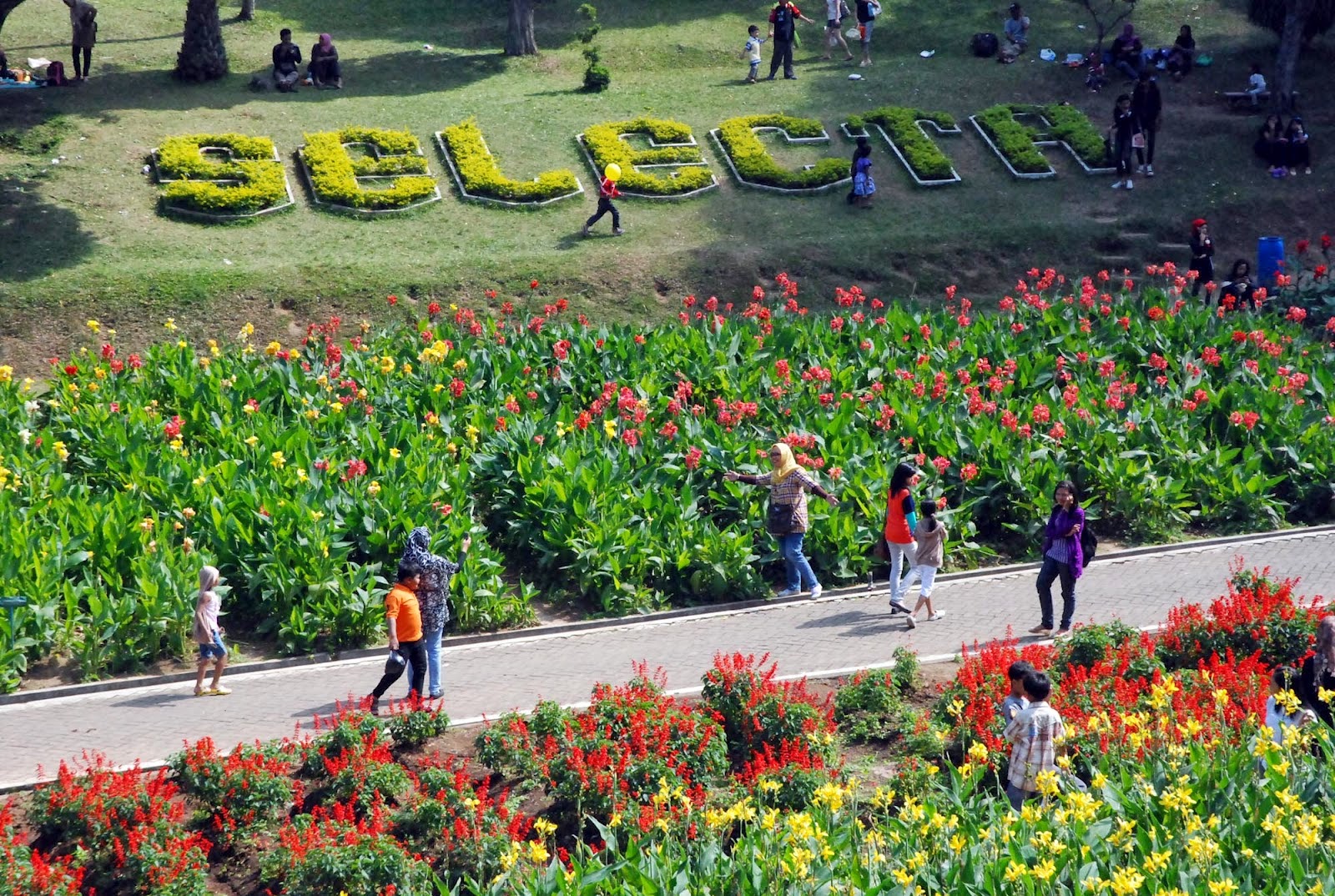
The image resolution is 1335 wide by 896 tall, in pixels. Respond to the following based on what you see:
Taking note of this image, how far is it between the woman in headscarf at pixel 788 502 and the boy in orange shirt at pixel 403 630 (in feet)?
12.1

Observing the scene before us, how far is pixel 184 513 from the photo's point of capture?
44.8 ft

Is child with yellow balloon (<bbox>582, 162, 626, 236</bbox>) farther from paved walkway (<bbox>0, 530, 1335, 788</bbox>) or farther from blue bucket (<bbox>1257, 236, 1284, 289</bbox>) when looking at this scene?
paved walkway (<bbox>0, 530, 1335, 788</bbox>)

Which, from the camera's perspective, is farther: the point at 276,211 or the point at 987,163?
the point at 987,163

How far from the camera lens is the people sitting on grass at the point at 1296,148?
27.4 meters

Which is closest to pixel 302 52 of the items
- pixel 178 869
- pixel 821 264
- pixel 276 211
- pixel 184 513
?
pixel 276 211

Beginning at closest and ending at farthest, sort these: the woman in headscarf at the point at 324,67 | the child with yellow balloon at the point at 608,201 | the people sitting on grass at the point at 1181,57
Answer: the child with yellow balloon at the point at 608,201, the woman in headscarf at the point at 324,67, the people sitting on grass at the point at 1181,57

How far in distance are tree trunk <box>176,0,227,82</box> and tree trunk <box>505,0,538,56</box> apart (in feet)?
19.3

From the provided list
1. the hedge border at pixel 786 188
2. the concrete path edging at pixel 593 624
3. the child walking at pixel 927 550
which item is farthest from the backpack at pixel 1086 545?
the hedge border at pixel 786 188

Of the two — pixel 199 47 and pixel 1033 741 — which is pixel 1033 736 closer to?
pixel 1033 741

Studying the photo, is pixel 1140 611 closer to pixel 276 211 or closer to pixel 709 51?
pixel 276 211

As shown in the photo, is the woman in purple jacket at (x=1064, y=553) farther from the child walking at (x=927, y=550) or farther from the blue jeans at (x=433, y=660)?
the blue jeans at (x=433, y=660)

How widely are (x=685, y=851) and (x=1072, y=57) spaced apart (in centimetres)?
2534

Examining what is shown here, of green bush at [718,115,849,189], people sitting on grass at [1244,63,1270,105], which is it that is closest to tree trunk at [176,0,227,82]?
green bush at [718,115,849,189]

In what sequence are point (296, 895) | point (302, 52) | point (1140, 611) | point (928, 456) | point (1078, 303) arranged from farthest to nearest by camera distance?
point (302, 52), point (1078, 303), point (928, 456), point (1140, 611), point (296, 895)
